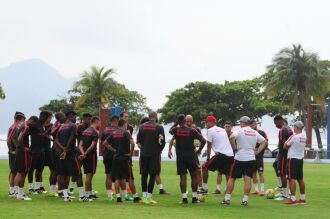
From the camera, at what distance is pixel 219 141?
682 inches

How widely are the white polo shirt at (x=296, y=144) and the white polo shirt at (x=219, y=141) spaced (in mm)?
1837

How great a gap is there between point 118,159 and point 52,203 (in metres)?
1.73

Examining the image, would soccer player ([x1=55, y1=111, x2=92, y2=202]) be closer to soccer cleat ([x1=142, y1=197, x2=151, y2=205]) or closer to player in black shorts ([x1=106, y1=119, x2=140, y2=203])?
player in black shorts ([x1=106, y1=119, x2=140, y2=203])

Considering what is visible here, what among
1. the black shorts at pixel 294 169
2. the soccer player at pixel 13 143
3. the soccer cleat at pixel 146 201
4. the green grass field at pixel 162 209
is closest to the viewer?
the green grass field at pixel 162 209

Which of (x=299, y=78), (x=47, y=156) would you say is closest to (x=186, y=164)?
(x=47, y=156)

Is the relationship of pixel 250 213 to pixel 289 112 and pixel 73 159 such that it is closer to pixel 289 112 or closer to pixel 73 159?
pixel 73 159

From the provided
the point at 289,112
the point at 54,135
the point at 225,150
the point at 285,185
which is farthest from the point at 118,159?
the point at 289,112

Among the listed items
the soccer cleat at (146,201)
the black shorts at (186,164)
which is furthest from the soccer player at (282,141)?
the soccer cleat at (146,201)

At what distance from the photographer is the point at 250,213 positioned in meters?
13.9

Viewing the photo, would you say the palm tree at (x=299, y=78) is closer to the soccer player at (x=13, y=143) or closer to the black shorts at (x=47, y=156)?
the black shorts at (x=47, y=156)

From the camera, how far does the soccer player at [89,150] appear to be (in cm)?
1566

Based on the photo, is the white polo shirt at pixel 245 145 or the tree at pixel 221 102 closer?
the white polo shirt at pixel 245 145

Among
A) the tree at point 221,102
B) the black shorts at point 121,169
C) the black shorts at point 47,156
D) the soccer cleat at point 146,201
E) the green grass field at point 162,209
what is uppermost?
the tree at point 221,102

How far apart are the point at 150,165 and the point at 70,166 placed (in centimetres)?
183
